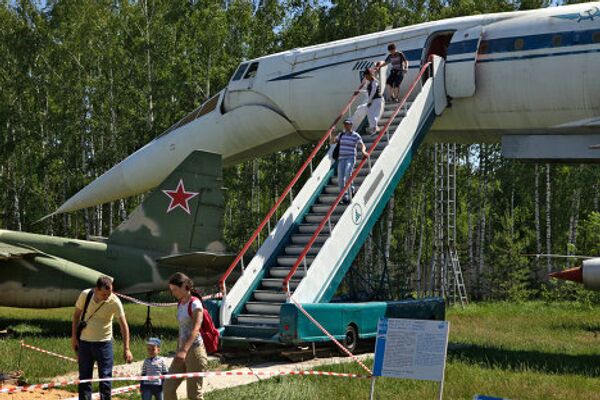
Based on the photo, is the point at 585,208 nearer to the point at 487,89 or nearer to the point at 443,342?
the point at 487,89

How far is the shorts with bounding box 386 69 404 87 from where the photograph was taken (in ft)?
55.6

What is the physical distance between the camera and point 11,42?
36.0 m

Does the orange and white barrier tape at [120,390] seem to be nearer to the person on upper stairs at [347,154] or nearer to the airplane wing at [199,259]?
the person on upper stairs at [347,154]

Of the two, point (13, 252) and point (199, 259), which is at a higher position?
point (13, 252)

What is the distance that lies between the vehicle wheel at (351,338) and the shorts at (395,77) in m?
6.42

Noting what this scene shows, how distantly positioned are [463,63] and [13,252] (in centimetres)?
1034

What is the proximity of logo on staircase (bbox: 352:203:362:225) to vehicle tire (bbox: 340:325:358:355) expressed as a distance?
1.93 meters

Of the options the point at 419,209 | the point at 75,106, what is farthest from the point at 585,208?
the point at 75,106

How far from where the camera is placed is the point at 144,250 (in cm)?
1720

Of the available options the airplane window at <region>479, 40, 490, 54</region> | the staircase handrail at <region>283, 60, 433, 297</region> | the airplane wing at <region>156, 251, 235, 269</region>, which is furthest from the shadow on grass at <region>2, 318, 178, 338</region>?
the airplane window at <region>479, 40, 490, 54</region>

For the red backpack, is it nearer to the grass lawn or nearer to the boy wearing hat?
the boy wearing hat

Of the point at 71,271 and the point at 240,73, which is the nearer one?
the point at 71,271

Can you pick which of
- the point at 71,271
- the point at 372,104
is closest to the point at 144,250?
the point at 71,271

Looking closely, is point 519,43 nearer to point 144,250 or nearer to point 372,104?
point 372,104
